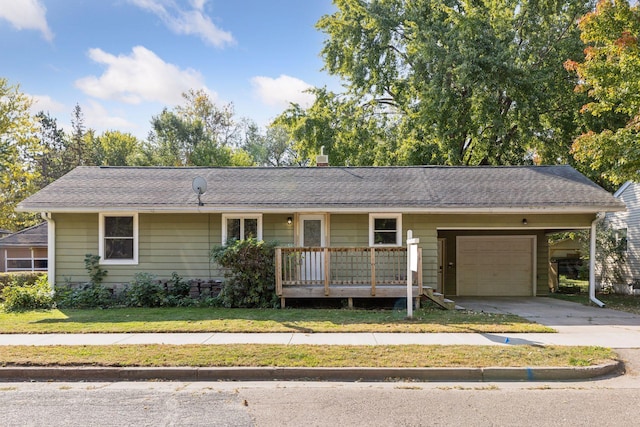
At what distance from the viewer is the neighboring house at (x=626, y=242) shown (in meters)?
17.8

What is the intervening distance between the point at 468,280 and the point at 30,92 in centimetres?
2707

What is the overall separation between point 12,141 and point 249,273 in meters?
22.4

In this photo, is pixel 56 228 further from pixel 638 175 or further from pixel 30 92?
pixel 30 92

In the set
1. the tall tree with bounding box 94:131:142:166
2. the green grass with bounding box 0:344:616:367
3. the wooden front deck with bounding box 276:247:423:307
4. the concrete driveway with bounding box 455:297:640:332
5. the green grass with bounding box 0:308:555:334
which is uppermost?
the tall tree with bounding box 94:131:142:166

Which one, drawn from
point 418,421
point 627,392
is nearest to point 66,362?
point 418,421

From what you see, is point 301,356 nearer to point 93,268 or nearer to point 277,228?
point 277,228

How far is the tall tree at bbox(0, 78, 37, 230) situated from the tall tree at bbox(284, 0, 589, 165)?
49.2ft

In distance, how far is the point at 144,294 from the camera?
1200 centimetres

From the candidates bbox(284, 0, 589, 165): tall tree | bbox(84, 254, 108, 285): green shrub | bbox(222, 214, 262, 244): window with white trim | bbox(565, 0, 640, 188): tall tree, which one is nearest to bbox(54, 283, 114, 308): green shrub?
bbox(84, 254, 108, 285): green shrub

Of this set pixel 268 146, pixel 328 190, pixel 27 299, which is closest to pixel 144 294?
pixel 27 299

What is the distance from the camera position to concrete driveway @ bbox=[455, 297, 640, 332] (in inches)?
377

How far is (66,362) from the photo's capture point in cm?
621

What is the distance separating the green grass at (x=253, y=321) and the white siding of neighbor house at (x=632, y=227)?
10840 millimetres

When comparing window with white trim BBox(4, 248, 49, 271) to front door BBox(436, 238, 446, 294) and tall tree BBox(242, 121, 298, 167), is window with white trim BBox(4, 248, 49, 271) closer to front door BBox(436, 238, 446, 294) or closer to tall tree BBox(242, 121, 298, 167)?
front door BBox(436, 238, 446, 294)
